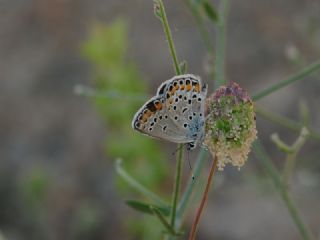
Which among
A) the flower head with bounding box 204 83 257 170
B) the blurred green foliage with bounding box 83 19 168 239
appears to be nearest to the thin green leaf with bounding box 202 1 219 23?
the flower head with bounding box 204 83 257 170

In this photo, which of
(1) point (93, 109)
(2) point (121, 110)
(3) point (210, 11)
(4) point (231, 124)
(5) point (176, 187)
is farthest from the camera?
(1) point (93, 109)

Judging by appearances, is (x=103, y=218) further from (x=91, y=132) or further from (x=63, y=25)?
(x=63, y=25)

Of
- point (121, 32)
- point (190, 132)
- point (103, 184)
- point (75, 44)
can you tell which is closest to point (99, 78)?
point (121, 32)

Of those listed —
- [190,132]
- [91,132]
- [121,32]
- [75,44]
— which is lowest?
[91,132]

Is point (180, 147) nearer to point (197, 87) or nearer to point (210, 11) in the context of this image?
point (197, 87)

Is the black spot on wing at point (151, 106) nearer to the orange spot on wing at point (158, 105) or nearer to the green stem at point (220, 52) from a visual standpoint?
the orange spot on wing at point (158, 105)

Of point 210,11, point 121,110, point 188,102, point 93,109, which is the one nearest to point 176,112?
point 188,102
